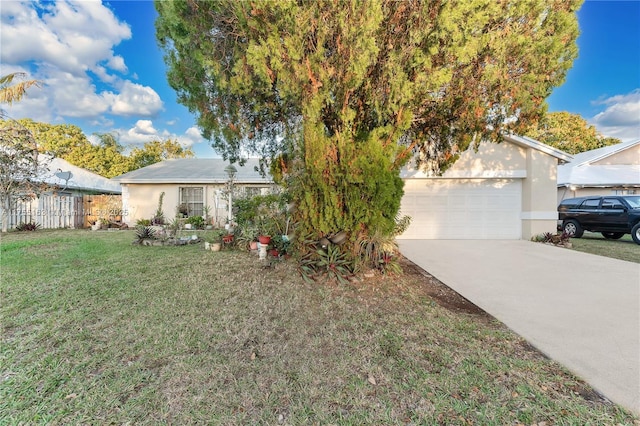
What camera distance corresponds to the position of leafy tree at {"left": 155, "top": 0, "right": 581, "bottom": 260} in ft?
12.6

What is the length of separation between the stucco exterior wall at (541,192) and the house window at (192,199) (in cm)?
1453

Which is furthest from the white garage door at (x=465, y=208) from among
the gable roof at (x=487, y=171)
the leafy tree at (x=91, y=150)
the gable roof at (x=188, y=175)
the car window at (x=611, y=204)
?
the leafy tree at (x=91, y=150)

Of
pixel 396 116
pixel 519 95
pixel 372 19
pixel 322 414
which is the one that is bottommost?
pixel 322 414

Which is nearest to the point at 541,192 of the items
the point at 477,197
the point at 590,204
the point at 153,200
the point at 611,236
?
the point at 477,197

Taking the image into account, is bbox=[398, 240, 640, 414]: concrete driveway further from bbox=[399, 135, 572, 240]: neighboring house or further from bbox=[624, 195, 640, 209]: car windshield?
bbox=[624, 195, 640, 209]: car windshield

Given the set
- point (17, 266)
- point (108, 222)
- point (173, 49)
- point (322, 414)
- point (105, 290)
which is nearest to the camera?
point (322, 414)

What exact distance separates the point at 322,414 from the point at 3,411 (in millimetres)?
2287

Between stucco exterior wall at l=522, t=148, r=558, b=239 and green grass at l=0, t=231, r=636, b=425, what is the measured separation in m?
8.39

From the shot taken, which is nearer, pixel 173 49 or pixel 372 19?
pixel 372 19

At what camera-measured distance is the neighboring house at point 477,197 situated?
34.1 ft

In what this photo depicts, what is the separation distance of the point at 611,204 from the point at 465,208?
5280mm

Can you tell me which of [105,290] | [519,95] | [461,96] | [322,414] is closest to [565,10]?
[519,95]

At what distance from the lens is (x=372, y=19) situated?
367cm

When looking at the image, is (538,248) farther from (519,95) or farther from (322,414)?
(322,414)
